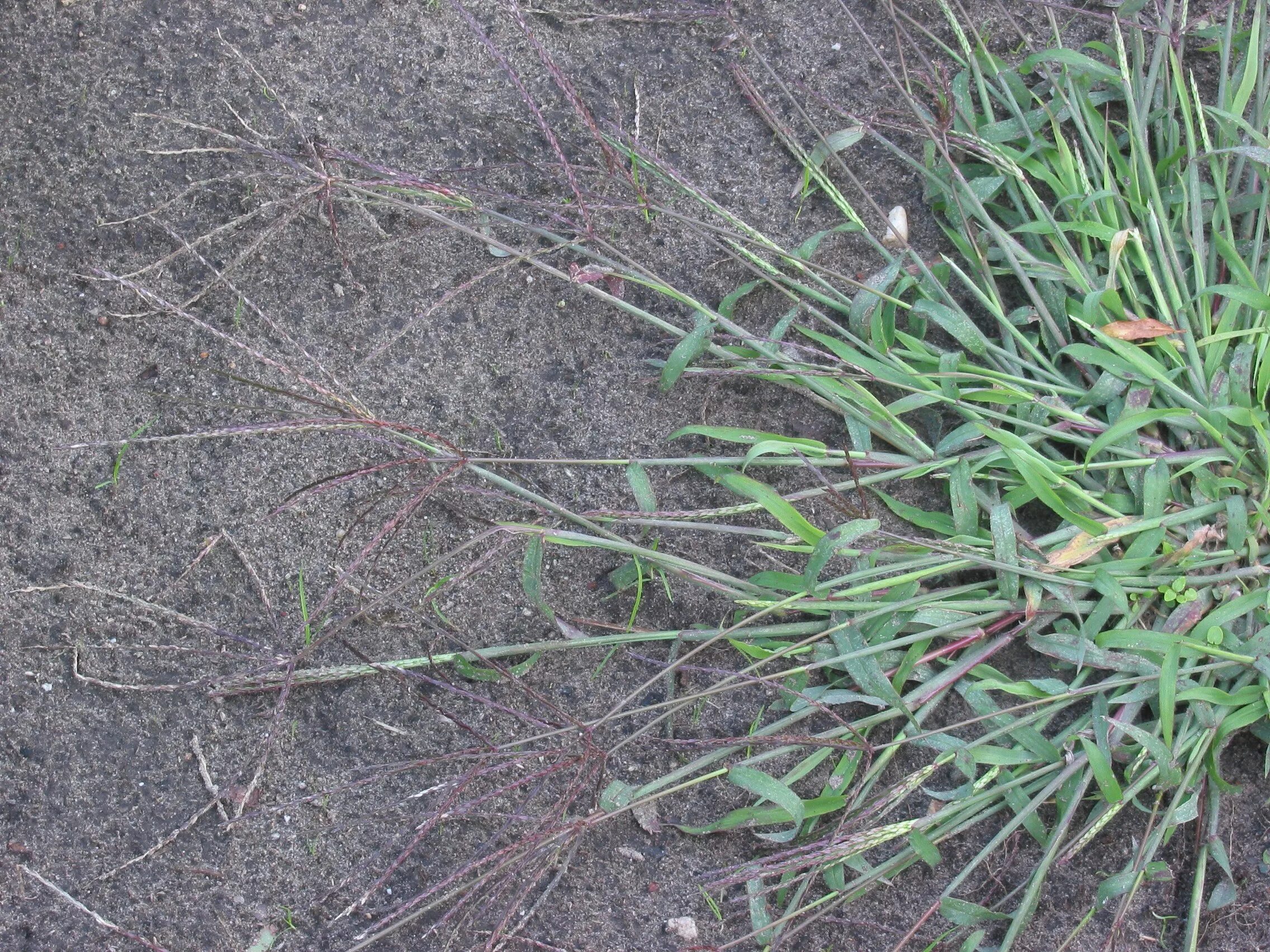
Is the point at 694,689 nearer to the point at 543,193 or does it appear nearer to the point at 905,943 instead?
the point at 905,943

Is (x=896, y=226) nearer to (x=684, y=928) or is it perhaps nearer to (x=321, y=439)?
(x=321, y=439)

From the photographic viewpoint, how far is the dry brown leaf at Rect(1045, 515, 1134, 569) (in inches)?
60.1

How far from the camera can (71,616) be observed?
1.68 m

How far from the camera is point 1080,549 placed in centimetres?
153

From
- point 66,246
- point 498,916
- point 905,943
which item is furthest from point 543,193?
point 905,943

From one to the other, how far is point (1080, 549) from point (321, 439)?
4.07 feet

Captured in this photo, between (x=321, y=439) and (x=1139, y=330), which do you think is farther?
(x=321, y=439)

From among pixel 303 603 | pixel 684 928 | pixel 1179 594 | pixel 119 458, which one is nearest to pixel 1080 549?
pixel 1179 594

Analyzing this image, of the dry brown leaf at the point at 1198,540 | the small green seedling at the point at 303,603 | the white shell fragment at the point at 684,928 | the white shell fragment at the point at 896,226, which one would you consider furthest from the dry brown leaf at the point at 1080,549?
the small green seedling at the point at 303,603

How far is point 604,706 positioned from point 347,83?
1.21 meters

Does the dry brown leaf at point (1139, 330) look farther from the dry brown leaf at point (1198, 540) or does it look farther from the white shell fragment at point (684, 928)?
the white shell fragment at point (684, 928)

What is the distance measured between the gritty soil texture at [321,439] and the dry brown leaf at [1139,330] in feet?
1.23

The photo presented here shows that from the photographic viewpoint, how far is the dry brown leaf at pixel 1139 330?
1607 millimetres

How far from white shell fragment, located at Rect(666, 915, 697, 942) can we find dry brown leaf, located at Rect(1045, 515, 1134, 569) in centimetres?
78
